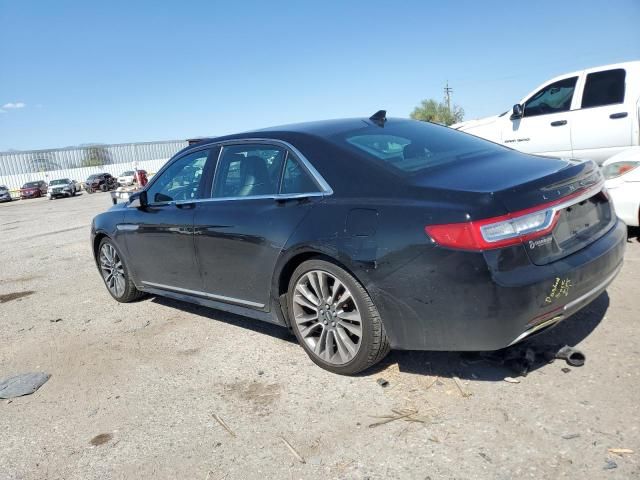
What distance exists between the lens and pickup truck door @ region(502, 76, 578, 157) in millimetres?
8195

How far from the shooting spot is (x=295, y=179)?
3.61 m

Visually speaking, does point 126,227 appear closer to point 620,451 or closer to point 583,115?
point 620,451

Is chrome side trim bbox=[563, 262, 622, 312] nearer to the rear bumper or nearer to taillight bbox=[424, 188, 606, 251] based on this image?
the rear bumper

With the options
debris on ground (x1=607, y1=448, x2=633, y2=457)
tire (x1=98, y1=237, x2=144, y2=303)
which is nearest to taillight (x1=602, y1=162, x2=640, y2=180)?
debris on ground (x1=607, y1=448, x2=633, y2=457)

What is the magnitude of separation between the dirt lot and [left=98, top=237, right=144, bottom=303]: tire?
96cm

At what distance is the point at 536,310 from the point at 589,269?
49cm

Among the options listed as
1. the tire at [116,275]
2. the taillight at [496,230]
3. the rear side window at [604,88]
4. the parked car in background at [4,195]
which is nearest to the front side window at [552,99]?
the rear side window at [604,88]

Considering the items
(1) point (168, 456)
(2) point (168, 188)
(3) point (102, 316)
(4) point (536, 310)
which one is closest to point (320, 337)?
(1) point (168, 456)

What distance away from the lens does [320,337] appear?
3527 millimetres

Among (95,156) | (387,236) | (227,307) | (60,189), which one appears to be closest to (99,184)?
(60,189)

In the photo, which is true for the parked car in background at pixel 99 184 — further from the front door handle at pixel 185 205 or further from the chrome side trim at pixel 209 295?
the front door handle at pixel 185 205

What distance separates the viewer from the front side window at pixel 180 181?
4.49 metres

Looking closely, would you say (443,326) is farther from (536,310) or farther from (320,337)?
(320,337)

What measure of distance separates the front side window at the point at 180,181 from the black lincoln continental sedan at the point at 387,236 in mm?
27
